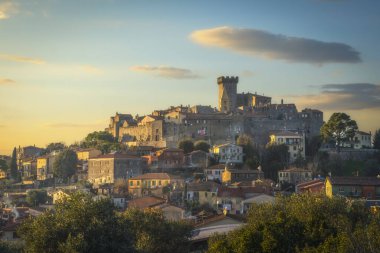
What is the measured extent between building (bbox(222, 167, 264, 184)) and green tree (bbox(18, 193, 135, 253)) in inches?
1503

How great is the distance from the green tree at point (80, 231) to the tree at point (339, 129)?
5387cm

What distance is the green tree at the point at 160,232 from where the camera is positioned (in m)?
40.1

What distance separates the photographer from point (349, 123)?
286 ft

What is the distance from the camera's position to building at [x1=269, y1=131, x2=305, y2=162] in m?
84.3

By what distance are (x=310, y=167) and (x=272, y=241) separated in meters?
48.6

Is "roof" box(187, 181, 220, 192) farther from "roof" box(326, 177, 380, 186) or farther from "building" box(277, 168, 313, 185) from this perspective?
"roof" box(326, 177, 380, 186)

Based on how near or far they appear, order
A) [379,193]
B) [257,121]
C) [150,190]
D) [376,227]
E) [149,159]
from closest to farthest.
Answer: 1. [376,227]
2. [379,193]
3. [150,190]
4. [149,159]
5. [257,121]

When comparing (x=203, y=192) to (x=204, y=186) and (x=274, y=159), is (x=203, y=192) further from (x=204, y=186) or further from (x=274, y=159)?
(x=274, y=159)

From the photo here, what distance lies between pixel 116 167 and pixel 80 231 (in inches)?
1844

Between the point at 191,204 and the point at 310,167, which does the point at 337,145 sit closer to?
the point at 310,167

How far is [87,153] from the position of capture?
315 feet

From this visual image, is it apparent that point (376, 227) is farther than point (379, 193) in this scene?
No

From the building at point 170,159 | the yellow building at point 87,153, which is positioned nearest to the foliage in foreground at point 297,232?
the building at point 170,159

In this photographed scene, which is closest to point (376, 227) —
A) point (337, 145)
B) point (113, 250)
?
point (113, 250)
